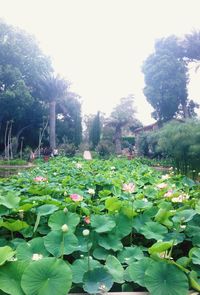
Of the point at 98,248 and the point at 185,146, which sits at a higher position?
the point at 185,146

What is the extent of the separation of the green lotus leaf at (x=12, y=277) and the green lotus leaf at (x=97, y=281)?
0.68 ft

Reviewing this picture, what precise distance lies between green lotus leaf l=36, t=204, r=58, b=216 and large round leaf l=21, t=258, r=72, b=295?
0.61 m

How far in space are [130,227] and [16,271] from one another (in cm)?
66

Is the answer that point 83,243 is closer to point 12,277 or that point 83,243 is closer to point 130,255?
point 130,255

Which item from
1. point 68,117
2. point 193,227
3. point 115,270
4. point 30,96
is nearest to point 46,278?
point 115,270

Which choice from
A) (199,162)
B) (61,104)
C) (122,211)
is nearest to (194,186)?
(122,211)

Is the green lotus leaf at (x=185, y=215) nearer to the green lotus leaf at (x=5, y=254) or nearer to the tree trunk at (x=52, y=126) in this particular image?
the green lotus leaf at (x=5, y=254)

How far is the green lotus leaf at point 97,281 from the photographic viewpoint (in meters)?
1.11

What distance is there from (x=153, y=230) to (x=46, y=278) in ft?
2.26

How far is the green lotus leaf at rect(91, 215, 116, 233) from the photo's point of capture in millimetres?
1517

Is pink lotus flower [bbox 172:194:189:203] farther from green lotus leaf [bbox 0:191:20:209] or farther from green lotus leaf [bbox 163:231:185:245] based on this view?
green lotus leaf [bbox 0:191:20:209]

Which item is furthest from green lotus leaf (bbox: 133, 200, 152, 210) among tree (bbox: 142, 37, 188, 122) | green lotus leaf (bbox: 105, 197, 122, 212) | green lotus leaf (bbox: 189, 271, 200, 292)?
tree (bbox: 142, 37, 188, 122)

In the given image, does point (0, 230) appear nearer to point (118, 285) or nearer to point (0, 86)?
point (118, 285)

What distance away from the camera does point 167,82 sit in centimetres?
2480
